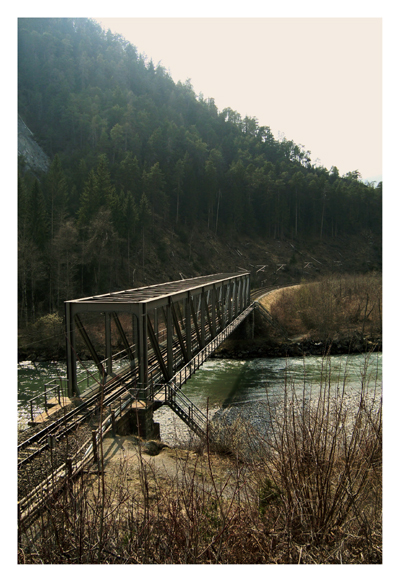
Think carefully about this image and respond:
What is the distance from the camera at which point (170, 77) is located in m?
140

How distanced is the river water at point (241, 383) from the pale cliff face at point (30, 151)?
52074 mm

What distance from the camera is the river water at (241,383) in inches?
796

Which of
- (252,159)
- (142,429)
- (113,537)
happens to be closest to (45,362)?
(142,429)

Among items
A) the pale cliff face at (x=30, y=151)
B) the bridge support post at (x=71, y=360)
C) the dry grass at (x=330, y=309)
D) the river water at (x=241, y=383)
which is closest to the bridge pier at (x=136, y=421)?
the bridge support post at (x=71, y=360)

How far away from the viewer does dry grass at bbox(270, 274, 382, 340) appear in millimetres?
37906

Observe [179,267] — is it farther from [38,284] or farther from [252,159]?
[252,159]

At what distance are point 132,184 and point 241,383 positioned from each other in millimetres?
48245

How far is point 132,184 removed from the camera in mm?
66812

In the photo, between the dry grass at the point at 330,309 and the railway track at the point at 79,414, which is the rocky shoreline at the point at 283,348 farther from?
the railway track at the point at 79,414

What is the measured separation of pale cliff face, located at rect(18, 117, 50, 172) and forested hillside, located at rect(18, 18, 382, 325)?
260 cm

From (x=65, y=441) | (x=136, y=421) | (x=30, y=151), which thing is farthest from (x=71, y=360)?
(x=30, y=151)

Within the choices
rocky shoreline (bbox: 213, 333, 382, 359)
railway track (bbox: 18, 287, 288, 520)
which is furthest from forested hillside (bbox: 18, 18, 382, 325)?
railway track (bbox: 18, 287, 288, 520)

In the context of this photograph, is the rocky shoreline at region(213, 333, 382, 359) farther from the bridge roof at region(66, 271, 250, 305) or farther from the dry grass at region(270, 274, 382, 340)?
the bridge roof at region(66, 271, 250, 305)

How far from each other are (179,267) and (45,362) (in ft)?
111
